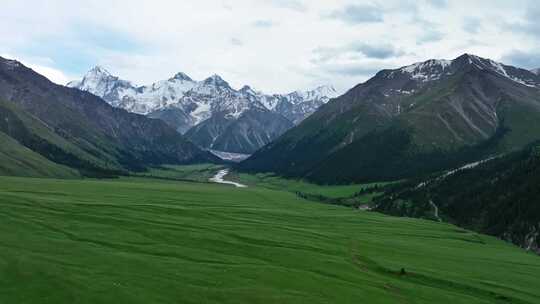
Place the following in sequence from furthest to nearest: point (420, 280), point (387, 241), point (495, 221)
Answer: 1. point (495, 221)
2. point (387, 241)
3. point (420, 280)

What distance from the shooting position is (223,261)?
8612 cm

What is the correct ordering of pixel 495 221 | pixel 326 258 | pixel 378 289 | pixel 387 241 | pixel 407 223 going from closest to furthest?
1. pixel 378 289
2. pixel 326 258
3. pixel 387 241
4. pixel 407 223
5. pixel 495 221

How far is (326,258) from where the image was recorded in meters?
98.1

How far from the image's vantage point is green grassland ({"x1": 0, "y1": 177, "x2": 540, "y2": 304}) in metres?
66.7

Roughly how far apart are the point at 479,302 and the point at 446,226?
10922 cm

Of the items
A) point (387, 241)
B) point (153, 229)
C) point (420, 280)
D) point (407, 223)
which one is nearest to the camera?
point (420, 280)

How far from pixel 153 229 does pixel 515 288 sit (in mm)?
65928

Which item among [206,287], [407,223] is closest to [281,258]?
[206,287]

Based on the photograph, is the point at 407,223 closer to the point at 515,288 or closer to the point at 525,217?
the point at 525,217

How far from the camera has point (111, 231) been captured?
335 feet

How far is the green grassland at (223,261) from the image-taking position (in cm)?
6669

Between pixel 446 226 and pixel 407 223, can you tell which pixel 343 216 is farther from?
pixel 446 226

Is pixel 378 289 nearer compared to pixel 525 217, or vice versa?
pixel 378 289

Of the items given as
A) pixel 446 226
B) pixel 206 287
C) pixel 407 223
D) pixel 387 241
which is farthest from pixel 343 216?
pixel 206 287
